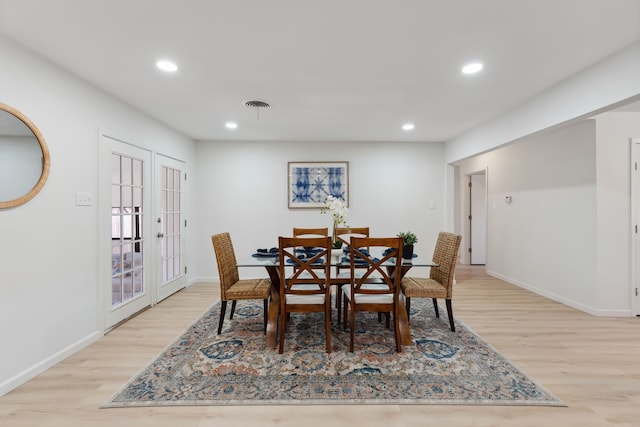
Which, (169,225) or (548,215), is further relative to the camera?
(169,225)

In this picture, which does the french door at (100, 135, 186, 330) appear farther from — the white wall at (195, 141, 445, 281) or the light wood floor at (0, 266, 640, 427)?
the white wall at (195, 141, 445, 281)

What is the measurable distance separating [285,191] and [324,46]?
318cm

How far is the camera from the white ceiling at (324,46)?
1778 millimetres

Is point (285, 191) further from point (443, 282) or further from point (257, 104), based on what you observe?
point (443, 282)

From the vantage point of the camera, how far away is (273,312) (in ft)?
9.45

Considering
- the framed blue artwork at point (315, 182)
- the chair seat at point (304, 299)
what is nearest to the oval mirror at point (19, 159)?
the chair seat at point (304, 299)

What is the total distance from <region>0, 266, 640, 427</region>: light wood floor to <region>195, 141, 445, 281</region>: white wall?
74.1 inches

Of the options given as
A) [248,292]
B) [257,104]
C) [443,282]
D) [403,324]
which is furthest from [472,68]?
[248,292]

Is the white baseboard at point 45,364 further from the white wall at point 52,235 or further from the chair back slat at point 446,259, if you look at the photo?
the chair back slat at point 446,259

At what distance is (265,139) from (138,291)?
9.19ft

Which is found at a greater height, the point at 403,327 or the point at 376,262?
the point at 376,262

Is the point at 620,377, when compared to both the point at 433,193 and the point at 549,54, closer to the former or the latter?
the point at 549,54

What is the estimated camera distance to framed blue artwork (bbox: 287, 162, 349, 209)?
5188 mm

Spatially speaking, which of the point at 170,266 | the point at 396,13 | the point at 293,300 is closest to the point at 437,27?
the point at 396,13
